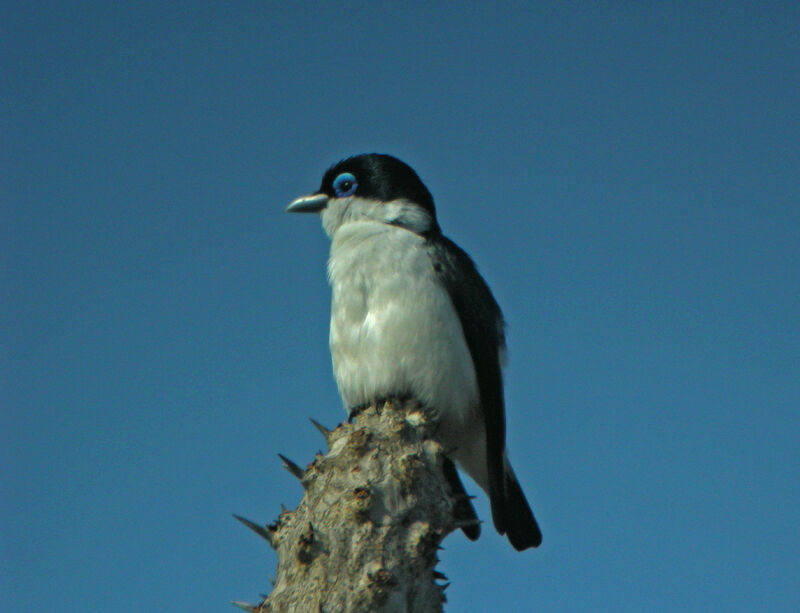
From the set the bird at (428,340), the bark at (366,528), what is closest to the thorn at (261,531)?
the bark at (366,528)

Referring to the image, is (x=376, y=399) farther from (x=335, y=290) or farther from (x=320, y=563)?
(x=320, y=563)

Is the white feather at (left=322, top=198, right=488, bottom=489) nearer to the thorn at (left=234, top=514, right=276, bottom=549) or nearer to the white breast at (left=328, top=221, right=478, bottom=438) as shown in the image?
the white breast at (left=328, top=221, right=478, bottom=438)

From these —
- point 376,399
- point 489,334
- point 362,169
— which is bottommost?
point 376,399

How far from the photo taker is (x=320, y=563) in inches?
159

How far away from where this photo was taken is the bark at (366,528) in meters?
3.96

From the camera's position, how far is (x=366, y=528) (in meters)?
4.13

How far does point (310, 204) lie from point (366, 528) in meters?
4.42

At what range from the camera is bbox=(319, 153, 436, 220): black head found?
7746 millimetres

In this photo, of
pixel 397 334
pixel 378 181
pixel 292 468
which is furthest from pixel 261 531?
pixel 378 181

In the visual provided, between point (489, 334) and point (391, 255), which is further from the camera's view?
point (489, 334)

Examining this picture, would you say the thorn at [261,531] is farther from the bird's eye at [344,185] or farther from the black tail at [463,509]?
the bird's eye at [344,185]

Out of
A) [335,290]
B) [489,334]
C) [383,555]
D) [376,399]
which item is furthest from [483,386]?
[383,555]

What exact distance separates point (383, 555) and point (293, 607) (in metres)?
0.46

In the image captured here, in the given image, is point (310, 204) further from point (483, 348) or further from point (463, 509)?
point (463, 509)
